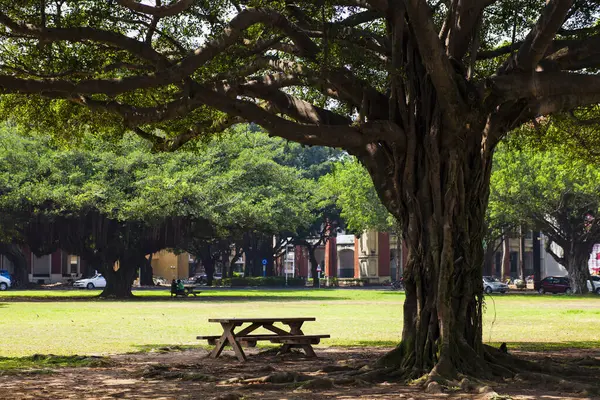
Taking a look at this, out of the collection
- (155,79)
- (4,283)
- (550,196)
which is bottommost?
(4,283)

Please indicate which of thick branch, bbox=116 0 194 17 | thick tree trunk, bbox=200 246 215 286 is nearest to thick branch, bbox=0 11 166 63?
thick branch, bbox=116 0 194 17

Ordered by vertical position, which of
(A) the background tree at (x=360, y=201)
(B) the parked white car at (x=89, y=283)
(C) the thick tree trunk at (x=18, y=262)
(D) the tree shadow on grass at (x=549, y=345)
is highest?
(A) the background tree at (x=360, y=201)

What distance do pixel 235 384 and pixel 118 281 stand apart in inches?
1488

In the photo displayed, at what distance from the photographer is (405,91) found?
Result: 12.9m

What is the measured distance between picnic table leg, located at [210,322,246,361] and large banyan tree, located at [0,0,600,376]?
3.24m

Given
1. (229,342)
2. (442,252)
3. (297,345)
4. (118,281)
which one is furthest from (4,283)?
(442,252)

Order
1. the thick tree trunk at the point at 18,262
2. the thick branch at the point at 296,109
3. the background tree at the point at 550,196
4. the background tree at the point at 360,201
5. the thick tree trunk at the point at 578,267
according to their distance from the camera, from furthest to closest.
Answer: the thick tree trunk at the point at 18,262 < the background tree at the point at 360,201 < the thick tree trunk at the point at 578,267 < the background tree at the point at 550,196 < the thick branch at the point at 296,109

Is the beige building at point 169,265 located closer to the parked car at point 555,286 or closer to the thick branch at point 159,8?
the parked car at point 555,286

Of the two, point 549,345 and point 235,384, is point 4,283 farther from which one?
point 235,384

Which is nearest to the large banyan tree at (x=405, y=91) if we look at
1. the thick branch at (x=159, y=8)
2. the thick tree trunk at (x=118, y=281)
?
the thick branch at (x=159, y=8)

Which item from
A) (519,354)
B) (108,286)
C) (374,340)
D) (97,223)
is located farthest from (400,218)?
(108,286)

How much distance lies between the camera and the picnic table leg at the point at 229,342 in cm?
1488

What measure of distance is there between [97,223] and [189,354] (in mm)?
29901

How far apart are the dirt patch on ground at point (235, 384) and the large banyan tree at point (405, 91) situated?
914 millimetres
